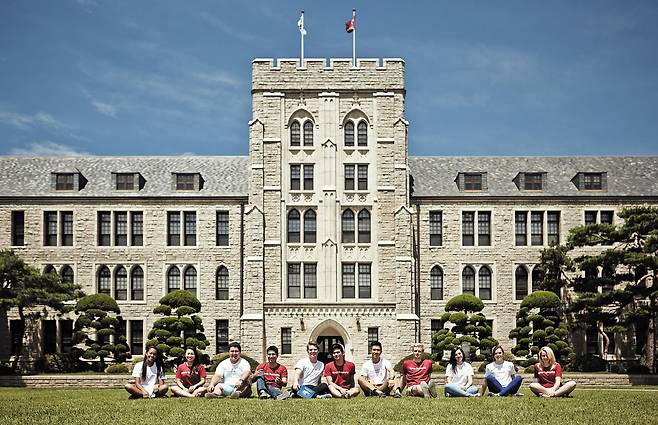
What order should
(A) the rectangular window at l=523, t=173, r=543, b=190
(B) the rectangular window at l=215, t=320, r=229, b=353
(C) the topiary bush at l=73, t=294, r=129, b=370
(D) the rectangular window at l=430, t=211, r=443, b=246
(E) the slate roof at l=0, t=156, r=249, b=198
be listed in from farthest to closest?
(A) the rectangular window at l=523, t=173, r=543, b=190 → (E) the slate roof at l=0, t=156, r=249, b=198 → (D) the rectangular window at l=430, t=211, r=443, b=246 → (B) the rectangular window at l=215, t=320, r=229, b=353 → (C) the topiary bush at l=73, t=294, r=129, b=370

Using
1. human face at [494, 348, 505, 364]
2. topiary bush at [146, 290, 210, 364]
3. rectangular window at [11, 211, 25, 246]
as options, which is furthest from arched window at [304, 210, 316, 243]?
human face at [494, 348, 505, 364]

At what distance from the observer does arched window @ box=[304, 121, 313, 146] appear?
4922 cm

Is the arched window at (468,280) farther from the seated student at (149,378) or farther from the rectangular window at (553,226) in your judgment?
the seated student at (149,378)

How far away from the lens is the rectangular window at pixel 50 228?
51.9m

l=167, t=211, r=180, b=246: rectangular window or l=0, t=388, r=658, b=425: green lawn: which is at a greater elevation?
l=167, t=211, r=180, b=246: rectangular window

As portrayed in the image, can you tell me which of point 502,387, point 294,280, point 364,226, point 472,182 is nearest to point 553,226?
point 472,182

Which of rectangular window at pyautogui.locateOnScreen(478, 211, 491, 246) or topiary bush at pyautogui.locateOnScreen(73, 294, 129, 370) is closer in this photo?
topiary bush at pyautogui.locateOnScreen(73, 294, 129, 370)

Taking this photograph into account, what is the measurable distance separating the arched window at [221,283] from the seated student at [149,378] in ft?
95.7

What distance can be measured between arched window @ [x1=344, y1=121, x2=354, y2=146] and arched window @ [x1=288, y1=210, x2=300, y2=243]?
16.1 ft

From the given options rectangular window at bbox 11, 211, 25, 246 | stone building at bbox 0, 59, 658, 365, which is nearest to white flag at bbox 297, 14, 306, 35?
stone building at bbox 0, 59, 658, 365

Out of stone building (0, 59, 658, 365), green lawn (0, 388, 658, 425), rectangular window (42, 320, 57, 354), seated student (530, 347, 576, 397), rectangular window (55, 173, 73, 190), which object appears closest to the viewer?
green lawn (0, 388, 658, 425)

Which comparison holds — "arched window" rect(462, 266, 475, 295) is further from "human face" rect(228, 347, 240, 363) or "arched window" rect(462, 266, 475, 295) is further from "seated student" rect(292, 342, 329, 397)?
"human face" rect(228, 347, 240, 363)

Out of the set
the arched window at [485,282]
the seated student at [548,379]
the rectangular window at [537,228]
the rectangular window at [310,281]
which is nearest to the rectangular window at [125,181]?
the rectangular window at [310,281]

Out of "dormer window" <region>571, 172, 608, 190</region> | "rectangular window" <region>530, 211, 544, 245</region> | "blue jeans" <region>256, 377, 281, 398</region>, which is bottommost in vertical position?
"blue jeans" <region>256, 377, 281, 398</region>
